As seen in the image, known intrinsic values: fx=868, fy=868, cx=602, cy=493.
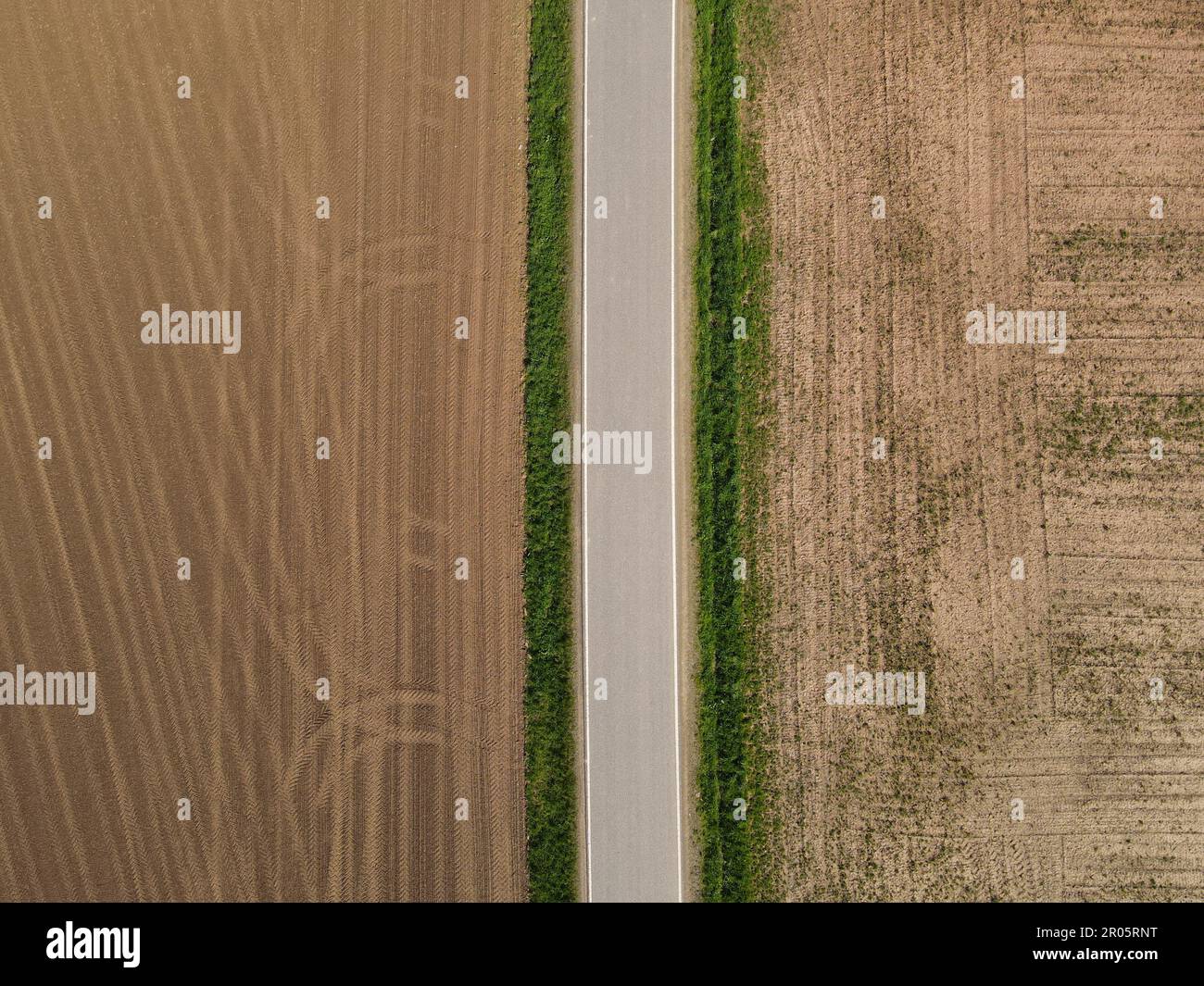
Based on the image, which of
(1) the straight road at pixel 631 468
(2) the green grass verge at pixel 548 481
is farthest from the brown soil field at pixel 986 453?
(2) the green grass verge at pixel 548 481

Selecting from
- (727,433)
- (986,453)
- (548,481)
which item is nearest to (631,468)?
(548,481)

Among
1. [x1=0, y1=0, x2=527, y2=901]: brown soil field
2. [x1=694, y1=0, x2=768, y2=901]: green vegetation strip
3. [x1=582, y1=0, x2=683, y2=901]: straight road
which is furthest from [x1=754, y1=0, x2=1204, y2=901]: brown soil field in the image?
[x1=0, y1=0, x2=527, y2=901]: brown soil field

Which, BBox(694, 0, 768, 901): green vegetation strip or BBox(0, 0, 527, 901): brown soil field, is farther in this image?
BBox(0, 0, 527, 901): brown soil field

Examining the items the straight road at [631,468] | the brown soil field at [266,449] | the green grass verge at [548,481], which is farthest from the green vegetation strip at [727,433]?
the brown soil field at [266,449]

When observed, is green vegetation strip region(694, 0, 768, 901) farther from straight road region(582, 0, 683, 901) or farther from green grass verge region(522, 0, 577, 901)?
green grass verge region(522, 0, 577, 901)

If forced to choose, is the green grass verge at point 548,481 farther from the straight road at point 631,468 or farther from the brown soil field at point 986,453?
the brown soil field at point 986,453

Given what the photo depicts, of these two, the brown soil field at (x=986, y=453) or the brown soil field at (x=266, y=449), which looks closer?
the brown soil field at (x=986, y=453)

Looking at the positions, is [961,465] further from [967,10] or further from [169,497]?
[169,497]
